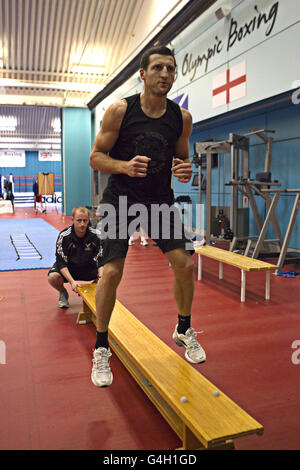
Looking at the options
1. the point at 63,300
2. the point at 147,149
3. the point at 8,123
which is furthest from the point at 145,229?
the point at 8,123

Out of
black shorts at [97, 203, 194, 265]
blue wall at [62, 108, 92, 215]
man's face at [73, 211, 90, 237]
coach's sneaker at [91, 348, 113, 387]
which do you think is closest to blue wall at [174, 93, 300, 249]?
man's face at [73, 211, 90, 237]

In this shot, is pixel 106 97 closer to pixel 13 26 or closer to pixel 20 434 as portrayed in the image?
pixel 13 26

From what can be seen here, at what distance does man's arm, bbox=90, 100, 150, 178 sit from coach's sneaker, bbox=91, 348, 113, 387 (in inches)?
35.3

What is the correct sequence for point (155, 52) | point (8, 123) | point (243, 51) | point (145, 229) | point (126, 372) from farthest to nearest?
point (8, 123) < point (243, 51) < point (126, 372) < point (145, 229) < point (155, 52)

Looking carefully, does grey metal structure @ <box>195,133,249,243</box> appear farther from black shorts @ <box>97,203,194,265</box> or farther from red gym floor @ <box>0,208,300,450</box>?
black shorts @ <box>97,203,194,265</box>

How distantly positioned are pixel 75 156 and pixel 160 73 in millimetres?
12691

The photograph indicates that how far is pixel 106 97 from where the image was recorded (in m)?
12.3

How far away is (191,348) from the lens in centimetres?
218

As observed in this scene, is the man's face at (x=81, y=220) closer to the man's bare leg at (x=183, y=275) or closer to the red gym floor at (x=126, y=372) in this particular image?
the red gym floor at (x=126, y=372)

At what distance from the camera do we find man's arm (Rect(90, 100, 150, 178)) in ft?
6.24

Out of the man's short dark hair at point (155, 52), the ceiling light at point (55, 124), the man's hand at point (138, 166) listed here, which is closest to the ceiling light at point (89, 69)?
the ceiling light at point (55, 124)

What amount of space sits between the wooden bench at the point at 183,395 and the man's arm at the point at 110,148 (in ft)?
3.03

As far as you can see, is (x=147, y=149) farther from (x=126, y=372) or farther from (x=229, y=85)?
(x=229, y=85)
